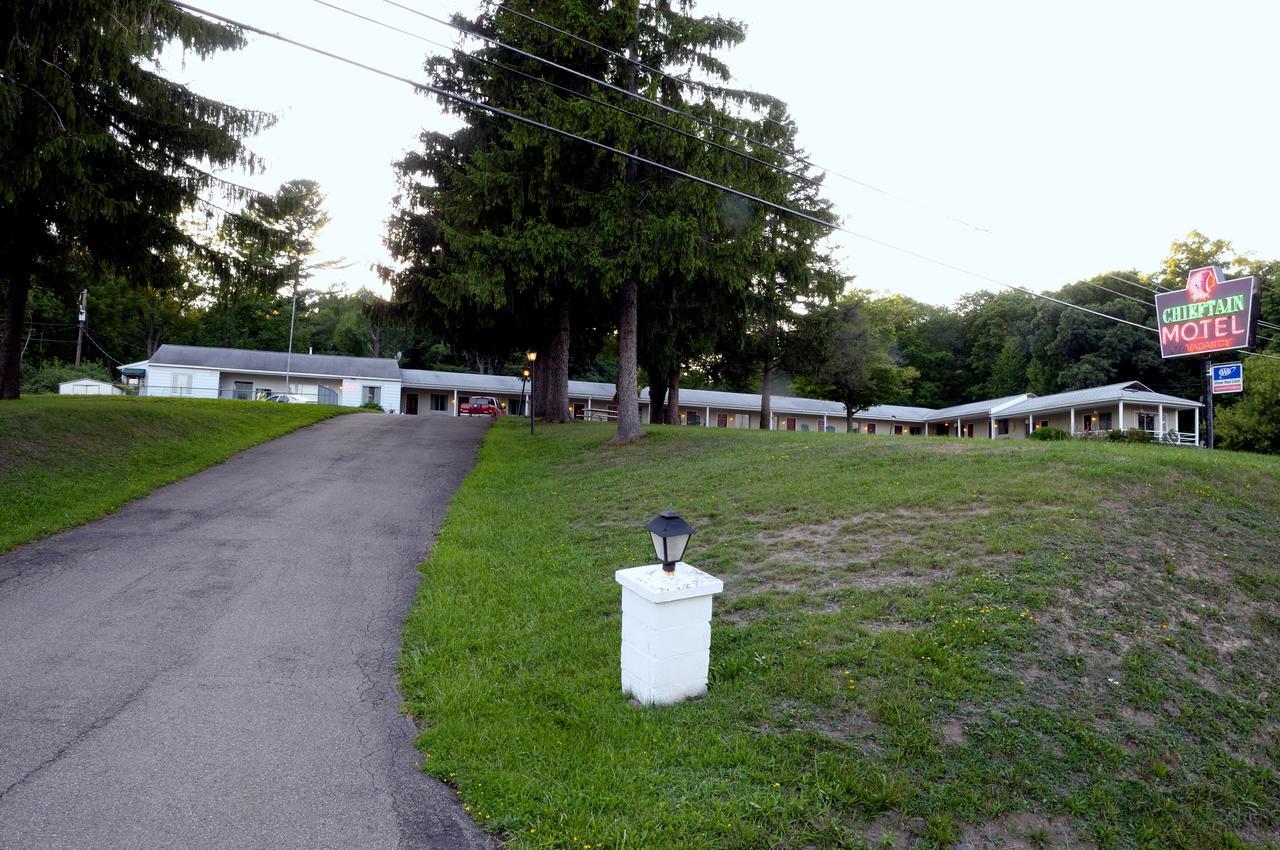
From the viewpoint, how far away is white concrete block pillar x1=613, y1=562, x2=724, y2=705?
406 centimetres

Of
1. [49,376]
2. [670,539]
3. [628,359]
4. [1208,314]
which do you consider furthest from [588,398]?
[670,539]

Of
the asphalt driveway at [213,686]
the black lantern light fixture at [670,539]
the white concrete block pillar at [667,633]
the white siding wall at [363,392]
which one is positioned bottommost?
the asphalt driveway at [213,686]

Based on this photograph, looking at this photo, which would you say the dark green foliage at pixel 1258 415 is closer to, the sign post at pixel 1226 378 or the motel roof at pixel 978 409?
the motel roof at pixel 978 409

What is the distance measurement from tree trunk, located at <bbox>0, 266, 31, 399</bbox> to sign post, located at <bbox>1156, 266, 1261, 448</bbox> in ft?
72.4

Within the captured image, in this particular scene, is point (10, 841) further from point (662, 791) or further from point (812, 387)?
point (812, 387)

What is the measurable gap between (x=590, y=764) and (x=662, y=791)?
42 cm

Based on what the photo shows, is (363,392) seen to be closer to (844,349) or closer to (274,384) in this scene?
(274,384)

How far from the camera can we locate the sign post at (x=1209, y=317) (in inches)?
496

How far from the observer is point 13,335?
14680 mm

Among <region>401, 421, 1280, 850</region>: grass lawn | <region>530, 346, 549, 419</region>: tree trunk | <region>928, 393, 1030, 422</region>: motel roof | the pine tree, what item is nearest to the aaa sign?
<region>401, 421, 1280, 850</region>: grass lawn

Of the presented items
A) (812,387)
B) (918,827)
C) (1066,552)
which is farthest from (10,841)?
(812,387)

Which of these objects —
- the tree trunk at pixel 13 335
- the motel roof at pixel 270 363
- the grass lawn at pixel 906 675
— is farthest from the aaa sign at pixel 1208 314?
the motel roof at pixel 270 363

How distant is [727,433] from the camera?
50.4ft

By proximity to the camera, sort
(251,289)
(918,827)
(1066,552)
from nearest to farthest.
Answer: (918,827)
(1066,552)
(251,289)
